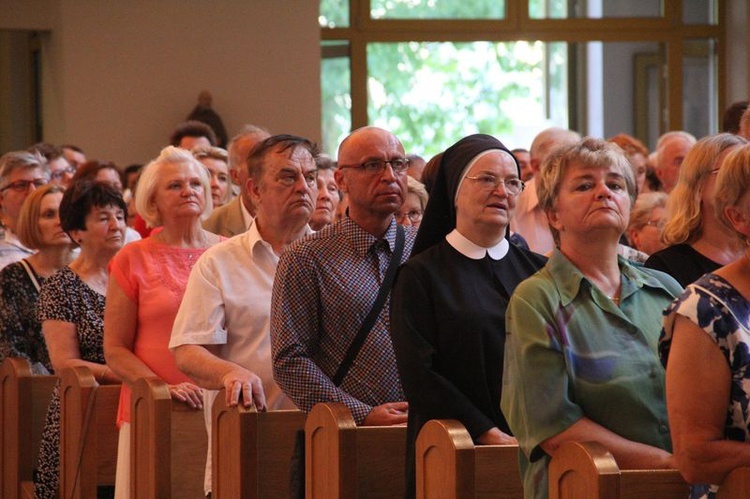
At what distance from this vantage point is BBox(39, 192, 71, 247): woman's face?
5.67 meters

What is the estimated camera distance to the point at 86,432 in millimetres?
4621

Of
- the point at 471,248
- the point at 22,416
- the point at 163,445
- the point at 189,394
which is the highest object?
the point at 471,248

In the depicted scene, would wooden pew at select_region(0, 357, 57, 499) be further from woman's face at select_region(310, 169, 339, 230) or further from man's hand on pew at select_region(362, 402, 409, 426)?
man's hand on pew at select_region(362, 402, 409, 426)

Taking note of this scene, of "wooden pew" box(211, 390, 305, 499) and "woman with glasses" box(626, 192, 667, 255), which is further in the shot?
"woman with glasses" box(626, 192, 667, 255)

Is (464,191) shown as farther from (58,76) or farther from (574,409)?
(58,76)

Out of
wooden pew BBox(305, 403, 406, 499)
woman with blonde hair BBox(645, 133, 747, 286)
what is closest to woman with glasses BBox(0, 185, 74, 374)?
wooden pew BBox(305, 403, 406, 499)

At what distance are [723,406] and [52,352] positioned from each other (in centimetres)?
315

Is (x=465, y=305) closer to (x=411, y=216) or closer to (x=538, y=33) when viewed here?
(x=411, y=216)

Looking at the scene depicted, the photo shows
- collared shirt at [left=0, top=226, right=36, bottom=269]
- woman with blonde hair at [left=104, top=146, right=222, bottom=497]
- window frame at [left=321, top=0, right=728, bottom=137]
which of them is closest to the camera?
woman with blonde hair at [left=104, top=146, right=222, bottom=497]

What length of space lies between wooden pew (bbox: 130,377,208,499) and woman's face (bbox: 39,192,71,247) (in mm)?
1578

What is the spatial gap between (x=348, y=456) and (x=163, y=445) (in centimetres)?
99

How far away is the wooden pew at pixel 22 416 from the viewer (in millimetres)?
5219

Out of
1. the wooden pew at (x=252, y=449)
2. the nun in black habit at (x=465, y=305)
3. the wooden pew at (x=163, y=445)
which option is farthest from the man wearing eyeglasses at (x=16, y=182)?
the nun in black habit at (x=465, y=305)

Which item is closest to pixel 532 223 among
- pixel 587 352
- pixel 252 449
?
pixel 252 449
